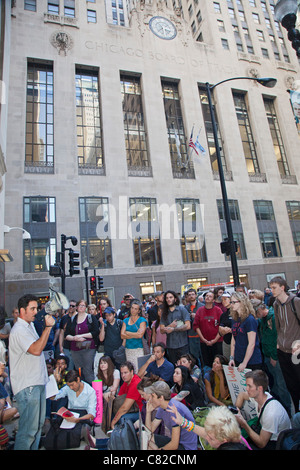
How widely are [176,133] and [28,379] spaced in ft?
108

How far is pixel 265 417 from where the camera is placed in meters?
3.62

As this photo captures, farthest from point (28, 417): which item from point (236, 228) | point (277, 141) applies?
point (277, 141)

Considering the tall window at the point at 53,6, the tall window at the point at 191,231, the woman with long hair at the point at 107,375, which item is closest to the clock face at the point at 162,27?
the tall window at the point at 53,6

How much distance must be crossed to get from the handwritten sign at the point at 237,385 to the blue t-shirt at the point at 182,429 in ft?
3.67

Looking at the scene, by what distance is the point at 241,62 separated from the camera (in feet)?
126

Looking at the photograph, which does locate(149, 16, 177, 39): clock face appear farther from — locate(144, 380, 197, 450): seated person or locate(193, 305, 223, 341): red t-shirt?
locate(144, 380, 197, 450): seated person

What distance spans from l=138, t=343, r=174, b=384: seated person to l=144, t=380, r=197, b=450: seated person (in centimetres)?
131

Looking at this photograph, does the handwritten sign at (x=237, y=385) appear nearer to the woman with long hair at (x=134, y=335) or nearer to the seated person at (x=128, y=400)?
the seated person at (x=128, y=400)

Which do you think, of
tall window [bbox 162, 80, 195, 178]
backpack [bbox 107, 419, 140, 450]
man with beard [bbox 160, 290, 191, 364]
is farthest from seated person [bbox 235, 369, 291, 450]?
tall window [bbox 162, 80, 195, 178]

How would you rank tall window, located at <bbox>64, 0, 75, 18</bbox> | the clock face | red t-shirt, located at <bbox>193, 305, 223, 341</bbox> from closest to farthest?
red t-shirt, located at <bbox>193, 305, 223, 341</bbox> < tall window, located at <bbox>64, 0, 75, 18</bbox> < the clock face

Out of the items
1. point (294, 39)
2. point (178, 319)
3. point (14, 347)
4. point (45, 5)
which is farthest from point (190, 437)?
point (45, 5)

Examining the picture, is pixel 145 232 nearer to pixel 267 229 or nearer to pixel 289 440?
pixel 267 229

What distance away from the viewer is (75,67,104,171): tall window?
98.9ft
